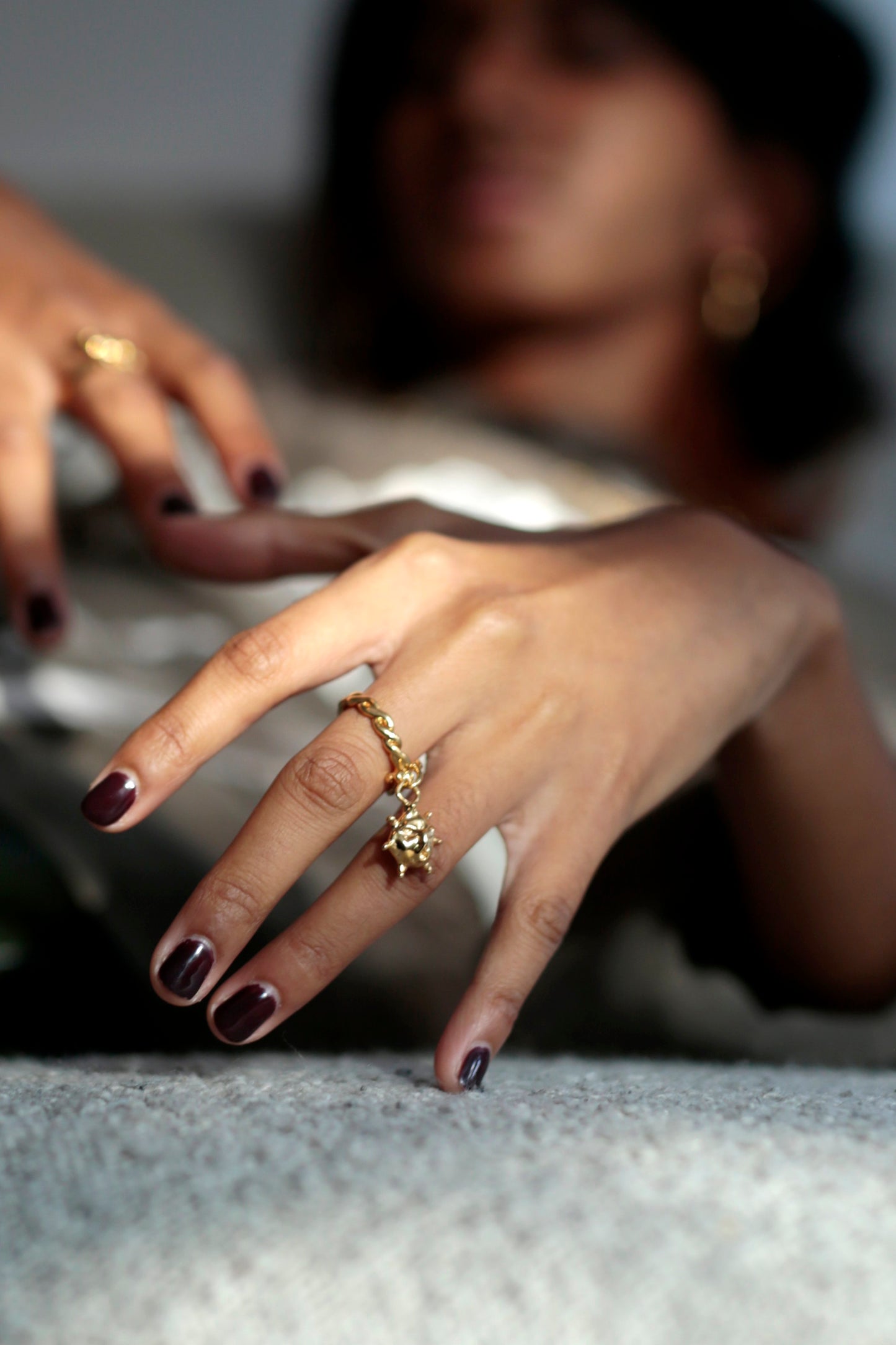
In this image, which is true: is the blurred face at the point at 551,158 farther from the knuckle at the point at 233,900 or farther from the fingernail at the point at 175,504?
the knuckle at the point at 233,900

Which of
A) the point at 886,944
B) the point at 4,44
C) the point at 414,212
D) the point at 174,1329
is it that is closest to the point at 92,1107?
the point at 174,1329

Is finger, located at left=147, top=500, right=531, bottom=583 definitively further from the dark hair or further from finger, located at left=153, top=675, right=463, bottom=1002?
the dark hair

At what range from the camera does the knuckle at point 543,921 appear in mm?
458

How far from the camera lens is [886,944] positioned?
0.66 metres

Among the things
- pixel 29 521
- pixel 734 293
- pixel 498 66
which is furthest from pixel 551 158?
pixel 29 521

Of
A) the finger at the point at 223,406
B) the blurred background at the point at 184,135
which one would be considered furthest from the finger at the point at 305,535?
the blurred background at the point at 184,135

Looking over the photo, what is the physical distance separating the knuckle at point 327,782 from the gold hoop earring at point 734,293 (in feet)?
4.09

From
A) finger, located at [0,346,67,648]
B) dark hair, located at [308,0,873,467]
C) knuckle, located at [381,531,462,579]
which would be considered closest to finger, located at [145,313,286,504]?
finger, located at [0,346,67,648]

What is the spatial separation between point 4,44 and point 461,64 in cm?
100

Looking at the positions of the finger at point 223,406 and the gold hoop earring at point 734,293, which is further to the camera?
the gold hoop earring at point 734,293

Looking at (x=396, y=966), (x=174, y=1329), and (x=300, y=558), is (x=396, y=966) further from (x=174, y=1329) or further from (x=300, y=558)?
(x=174, y=1329)

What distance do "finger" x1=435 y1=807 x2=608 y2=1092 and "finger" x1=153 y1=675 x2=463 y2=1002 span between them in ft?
0.25

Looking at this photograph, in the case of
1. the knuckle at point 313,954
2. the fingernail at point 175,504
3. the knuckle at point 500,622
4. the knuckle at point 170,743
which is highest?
the knuckle at point 500,622

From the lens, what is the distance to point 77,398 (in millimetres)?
803
